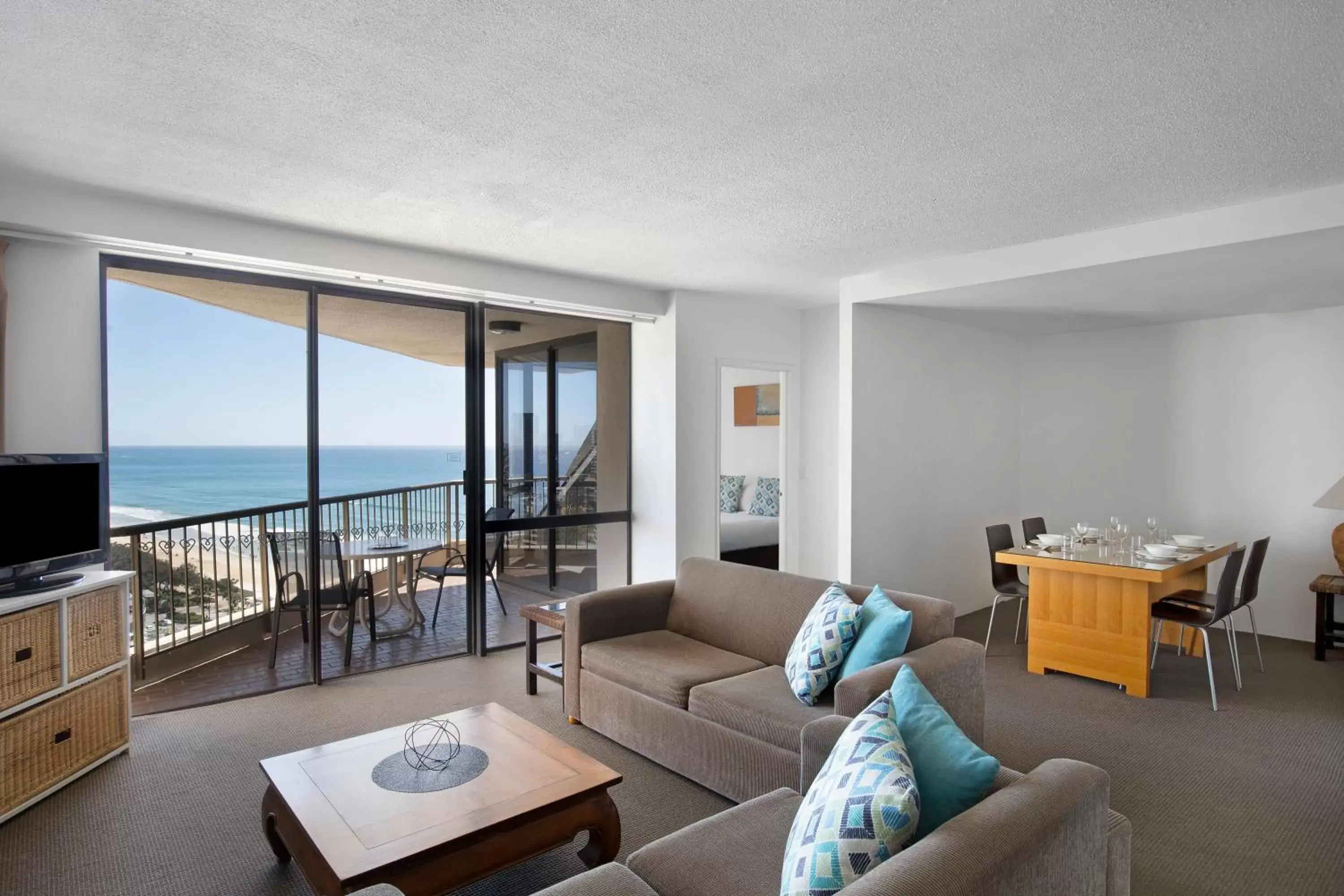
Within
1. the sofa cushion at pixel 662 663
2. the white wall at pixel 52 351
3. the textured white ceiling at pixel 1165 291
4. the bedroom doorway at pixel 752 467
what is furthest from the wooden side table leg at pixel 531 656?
the textured white ceiling at pixel 1165 291

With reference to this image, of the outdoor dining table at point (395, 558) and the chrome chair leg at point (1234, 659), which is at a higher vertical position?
the outdoor dining table at point (395, 558)

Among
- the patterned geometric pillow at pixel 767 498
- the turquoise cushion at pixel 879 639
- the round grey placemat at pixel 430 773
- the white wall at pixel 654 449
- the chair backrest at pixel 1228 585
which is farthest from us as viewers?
the patterned geometric pillow at pixel 767 498

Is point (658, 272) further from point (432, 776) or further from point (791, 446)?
point (432, 776)

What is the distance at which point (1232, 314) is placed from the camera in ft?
19.1

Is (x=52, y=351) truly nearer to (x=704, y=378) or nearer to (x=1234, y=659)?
(x=704, y=378)

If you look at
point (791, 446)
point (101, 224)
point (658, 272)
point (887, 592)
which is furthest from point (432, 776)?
point (791, 446)

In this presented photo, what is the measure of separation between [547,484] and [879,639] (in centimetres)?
328

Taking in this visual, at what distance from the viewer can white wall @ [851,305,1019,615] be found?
5.50 m

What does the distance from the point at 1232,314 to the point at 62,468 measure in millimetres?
7469

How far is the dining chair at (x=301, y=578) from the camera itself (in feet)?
14.8

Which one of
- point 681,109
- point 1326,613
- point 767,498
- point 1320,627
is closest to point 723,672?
point 681,109

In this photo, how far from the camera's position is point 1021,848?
1.47 m

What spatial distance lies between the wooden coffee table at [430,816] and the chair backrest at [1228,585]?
3.65m

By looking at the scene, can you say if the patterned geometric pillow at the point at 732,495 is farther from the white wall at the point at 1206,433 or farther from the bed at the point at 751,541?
the white wall at the point at 1206,433
